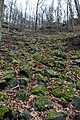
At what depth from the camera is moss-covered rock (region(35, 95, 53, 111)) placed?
6636 mm

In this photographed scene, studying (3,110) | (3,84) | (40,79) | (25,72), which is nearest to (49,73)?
(40,79)

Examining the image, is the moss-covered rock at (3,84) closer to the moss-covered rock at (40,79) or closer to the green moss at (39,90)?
the green moss at (39,90)

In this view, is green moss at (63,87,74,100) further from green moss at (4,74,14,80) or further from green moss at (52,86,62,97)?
green moss at (4,74,14,80)

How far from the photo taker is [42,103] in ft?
22.2

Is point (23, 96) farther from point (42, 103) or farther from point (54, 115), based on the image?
point (54, 115)

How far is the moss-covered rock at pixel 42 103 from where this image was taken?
6636 millimetres

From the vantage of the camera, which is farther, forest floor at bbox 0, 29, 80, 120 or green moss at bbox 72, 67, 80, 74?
green moss at bbox 72, 67, 80, 74

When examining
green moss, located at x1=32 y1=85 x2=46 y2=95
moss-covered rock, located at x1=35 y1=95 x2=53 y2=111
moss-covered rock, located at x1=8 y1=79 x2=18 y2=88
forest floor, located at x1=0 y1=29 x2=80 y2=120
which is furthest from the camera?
moss-covered rock, located at x1=8 y1=79 x2=18 y2=88

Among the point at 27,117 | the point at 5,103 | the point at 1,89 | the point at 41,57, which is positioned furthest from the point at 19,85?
the point at 41,57

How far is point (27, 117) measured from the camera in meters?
6.04

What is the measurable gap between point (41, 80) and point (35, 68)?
65.8 inches

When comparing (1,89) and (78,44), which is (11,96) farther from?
(78,44)

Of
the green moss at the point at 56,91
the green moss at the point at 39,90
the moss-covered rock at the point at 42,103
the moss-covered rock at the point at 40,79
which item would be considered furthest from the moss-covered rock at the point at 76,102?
the moss-covered rock at the point at 40,79

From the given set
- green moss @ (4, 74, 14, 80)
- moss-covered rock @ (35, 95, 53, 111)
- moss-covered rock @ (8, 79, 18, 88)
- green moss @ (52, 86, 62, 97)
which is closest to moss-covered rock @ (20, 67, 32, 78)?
green moss @ (4, 74, 14, 80)
